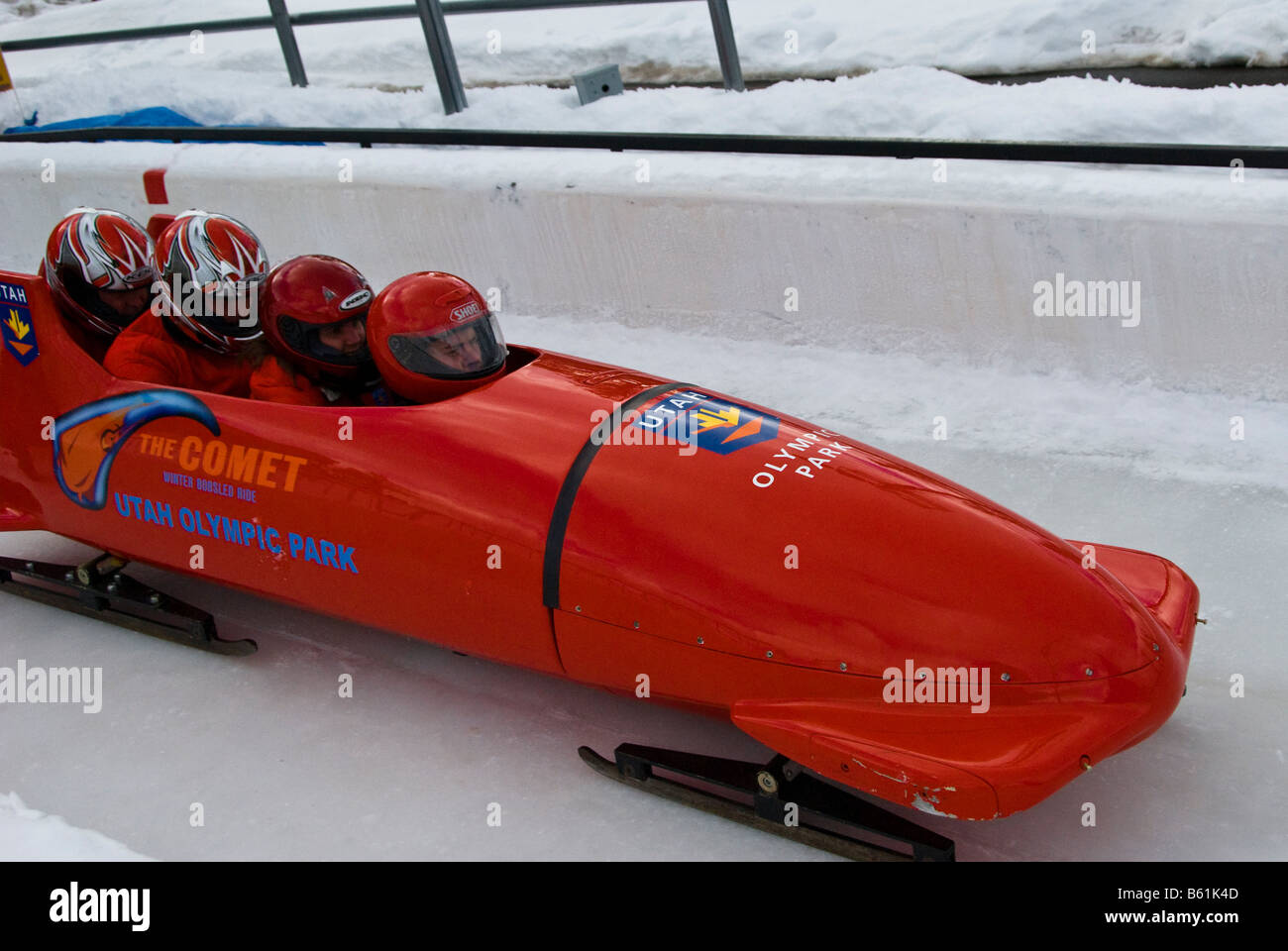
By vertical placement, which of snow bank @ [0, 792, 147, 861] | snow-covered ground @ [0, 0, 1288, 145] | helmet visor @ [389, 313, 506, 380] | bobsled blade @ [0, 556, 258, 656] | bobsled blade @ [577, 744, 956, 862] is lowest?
bobsled blade @ [577, 744, 956, 862]

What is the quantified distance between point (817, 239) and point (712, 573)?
6.69 ft

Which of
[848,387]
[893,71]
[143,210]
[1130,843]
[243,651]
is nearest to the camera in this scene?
[1130,843]

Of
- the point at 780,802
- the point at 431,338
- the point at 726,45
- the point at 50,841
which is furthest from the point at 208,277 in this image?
the point at 726,45

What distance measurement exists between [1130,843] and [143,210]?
4.78m

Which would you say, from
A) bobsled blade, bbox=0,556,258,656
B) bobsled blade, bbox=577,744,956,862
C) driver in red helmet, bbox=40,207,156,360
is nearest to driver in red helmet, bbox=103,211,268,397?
driver in red helmet, bbox=40,207,156,360

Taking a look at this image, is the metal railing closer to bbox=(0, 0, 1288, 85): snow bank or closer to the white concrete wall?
bbox=(0, 0, 1288, 85): snow bank

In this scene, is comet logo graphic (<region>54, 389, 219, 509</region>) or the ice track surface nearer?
the ice track surface

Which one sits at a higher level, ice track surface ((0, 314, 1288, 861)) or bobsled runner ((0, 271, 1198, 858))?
bobsled runner ((0, 271, 1198, 858))

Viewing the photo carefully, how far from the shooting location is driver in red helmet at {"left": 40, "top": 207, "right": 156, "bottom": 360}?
10.4 ft

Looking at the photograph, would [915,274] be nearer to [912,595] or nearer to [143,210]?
[912,595]

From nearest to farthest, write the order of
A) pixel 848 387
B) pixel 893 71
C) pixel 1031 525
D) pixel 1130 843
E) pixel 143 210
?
pixel 1130 843, pixel 1031 525, pixel 848 387, pixel 893 71, pixel 143 210

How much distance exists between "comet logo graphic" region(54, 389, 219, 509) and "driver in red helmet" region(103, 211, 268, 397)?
0.09 metres
